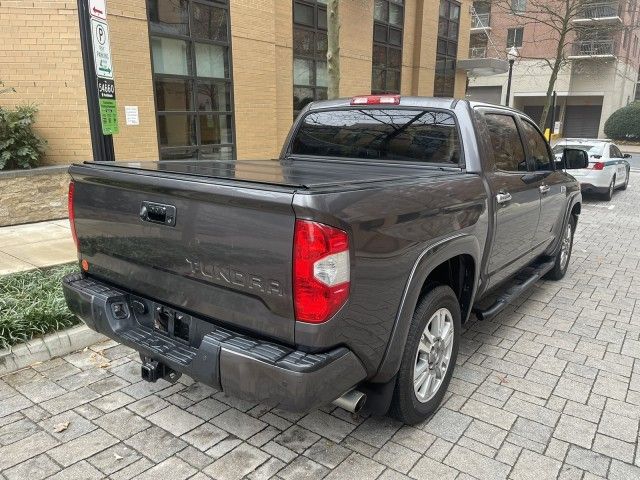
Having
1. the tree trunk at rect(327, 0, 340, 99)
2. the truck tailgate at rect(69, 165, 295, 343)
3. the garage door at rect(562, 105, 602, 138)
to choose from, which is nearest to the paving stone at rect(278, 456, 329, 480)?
the truck tailgate at rect(69, 165, 295, 343)

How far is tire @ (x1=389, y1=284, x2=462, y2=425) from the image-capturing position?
9.04 feet

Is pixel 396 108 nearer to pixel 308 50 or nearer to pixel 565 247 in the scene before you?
pixel 565 247

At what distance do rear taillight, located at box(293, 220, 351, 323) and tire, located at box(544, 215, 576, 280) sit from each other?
419cm

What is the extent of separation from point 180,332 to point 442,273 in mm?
1628

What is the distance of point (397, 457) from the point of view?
2.75m

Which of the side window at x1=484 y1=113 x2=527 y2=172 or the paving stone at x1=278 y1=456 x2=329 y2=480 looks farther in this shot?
the side window at x1=484 y1=113 x2=527 y2=172

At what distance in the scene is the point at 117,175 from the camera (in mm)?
2738

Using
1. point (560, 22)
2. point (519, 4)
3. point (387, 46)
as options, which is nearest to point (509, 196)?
point (387, 46)

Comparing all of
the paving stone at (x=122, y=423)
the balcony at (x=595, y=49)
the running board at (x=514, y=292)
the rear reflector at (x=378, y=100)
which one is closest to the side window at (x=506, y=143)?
the rear reflector at (x=378, y=100)

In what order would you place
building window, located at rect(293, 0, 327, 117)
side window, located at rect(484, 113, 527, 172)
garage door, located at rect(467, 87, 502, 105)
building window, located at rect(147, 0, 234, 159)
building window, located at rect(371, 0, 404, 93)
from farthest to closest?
garage door, located at rect(467, 87, 502, 105) → building window, located at rect(371, 0, 404, 93) → building window, located at rect(293, 0, 327, 117) → building window, located at rect(147, 0, 234, 159) → side window, located at rect(484, 113, 527, 172)

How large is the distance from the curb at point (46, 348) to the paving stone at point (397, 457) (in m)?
2.52

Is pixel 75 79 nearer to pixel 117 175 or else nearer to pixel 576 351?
pixel 117 175

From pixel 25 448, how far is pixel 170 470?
86 centimetres

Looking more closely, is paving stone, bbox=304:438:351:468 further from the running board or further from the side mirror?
the side mirror
